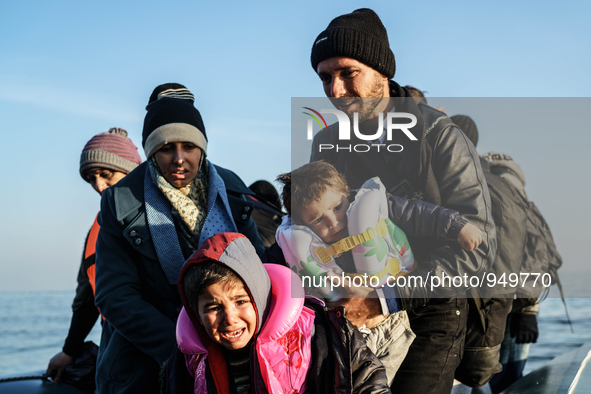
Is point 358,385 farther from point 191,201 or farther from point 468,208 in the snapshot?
point 191,201

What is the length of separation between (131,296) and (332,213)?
0.95 meters

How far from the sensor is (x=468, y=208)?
6.67ft

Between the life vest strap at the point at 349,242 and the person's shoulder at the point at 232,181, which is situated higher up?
the person's shoulder at the point at 232,181

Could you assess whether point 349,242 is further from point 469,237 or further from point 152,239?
point 152,239

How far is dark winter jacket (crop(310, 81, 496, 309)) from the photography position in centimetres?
205

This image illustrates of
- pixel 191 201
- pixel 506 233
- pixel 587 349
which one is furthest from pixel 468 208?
pixel 587 349

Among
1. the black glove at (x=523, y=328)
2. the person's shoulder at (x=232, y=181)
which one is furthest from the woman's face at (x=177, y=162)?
the black glove at (x=523, y=328)

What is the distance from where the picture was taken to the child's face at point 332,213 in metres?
2.09

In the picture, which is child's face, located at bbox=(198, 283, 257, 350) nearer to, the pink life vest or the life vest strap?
the pink life vest

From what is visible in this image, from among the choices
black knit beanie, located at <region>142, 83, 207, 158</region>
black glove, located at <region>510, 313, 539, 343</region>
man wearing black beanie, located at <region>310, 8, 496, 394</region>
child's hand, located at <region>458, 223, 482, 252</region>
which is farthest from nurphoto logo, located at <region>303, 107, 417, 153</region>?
black glove, located at <region>510, 313, 539, 343</region>

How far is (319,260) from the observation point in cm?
211

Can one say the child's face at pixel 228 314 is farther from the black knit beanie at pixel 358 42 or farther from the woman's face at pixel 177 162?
the black knit beanie at pixel 358 42

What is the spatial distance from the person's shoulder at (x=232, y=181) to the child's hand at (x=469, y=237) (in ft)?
3.74

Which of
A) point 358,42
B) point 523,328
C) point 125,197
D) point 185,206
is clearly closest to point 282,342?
point 185,206
